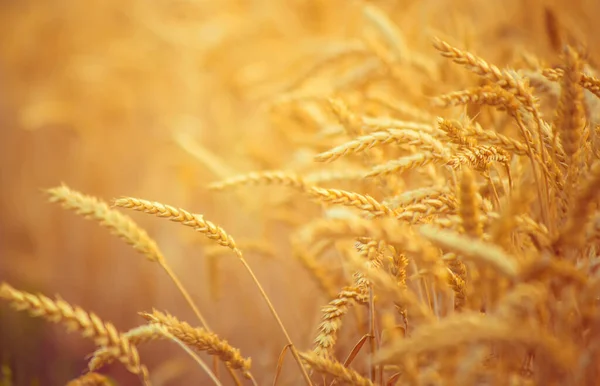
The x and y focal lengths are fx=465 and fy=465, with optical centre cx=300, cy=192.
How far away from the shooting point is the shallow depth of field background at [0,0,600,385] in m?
1.60

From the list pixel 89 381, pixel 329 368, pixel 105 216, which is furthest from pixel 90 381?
pixel 329 368

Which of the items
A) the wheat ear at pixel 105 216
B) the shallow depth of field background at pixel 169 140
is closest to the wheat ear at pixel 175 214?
the wheat ear at pixel 105 216

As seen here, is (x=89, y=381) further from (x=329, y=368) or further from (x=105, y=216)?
(x=329, y=368)

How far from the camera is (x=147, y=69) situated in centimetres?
291

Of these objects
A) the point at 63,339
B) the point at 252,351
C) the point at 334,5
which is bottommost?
the point at 252,351

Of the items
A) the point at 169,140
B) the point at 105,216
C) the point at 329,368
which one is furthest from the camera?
the point at 169,140

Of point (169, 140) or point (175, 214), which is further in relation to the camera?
point (169, 140)

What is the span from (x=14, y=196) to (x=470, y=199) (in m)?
2.92

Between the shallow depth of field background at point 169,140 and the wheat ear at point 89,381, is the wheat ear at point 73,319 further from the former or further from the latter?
the shallow depth of field background at point 169,140

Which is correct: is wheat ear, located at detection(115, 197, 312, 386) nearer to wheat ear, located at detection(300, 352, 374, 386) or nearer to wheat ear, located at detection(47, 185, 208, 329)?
wheat ear, located at detection(47, 185, 208, 329)

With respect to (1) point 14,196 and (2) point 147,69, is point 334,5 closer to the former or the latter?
(2) point 147,69

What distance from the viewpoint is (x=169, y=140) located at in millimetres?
1843

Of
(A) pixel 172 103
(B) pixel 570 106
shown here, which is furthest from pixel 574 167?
(A) pixel 172 103

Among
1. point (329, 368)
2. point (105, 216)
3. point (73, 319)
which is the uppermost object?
point (105, 216)
